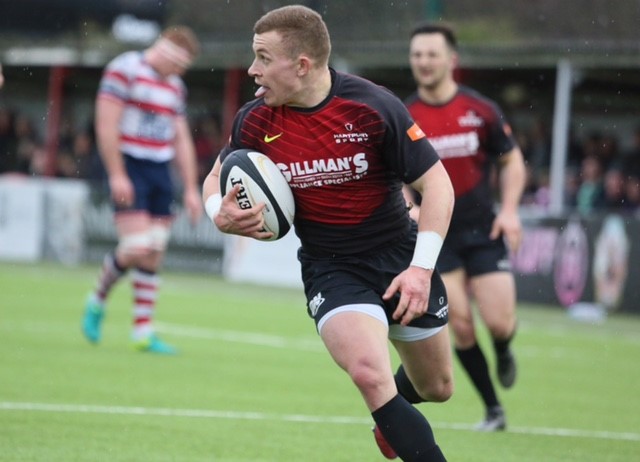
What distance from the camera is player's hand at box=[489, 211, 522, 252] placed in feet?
28.6

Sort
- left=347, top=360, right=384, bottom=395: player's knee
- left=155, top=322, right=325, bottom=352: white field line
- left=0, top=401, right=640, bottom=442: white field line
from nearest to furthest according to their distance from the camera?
1. left=347, top=360, right=384, bottom=395: player's knee
2. left=0, top=401, right=640, bottom=442: white field line
3. left=155, top=322, right=325, bottom=352: white field line

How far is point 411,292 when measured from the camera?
572cm

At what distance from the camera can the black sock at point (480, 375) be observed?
336 inches

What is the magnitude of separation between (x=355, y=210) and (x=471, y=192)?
291 cm

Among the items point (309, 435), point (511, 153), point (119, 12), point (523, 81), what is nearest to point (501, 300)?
point (511, 153)

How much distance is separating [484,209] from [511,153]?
1.33 ft

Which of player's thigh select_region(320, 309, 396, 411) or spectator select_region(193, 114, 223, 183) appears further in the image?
spectator select_region(193, 114, 223, 183)

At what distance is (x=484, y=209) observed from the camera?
9031mm

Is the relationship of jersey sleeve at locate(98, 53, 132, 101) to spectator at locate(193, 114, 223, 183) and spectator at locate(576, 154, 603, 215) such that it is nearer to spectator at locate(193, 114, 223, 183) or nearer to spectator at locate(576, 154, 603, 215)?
spectator at locate(576, 154, 603, 215)

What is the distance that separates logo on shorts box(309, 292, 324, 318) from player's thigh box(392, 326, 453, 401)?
18.1 inches

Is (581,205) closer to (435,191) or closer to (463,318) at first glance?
(463,318)

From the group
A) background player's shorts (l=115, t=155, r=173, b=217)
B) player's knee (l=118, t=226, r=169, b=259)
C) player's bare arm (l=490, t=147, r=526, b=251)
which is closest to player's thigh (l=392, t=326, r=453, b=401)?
player's bare arm (l=490, t=147, r=526, b=251)

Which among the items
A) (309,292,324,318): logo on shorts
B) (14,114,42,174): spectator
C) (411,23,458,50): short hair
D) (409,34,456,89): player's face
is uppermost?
(411,23,458,50): short hair

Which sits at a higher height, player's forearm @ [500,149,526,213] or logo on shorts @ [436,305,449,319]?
player's forearm @ [500,149,526,213]
